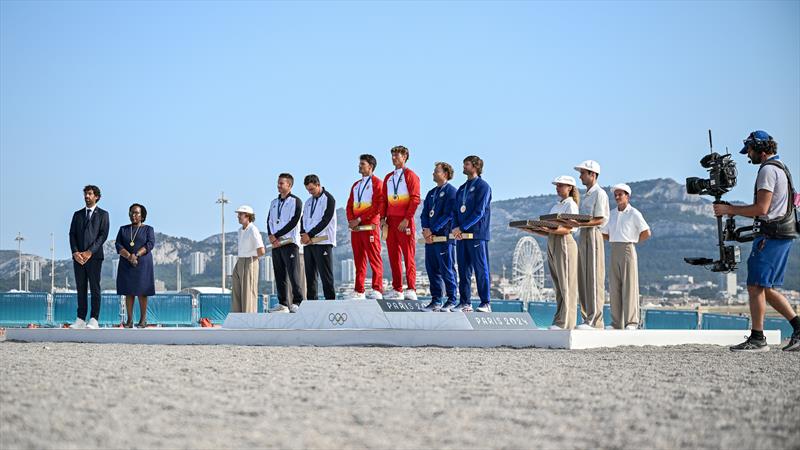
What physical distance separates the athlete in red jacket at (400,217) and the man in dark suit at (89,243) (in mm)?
4379

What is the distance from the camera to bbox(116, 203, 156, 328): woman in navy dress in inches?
603

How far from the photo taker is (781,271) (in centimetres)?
949

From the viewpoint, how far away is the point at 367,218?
13609 millimetres

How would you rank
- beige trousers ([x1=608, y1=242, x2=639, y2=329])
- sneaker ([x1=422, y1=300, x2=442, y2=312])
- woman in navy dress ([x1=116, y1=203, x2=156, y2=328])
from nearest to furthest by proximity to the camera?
sneaker ([x1=422, y1=300, x2=442, y2=312]) → beige trousers ([x1=608, y1=242, x2=639, y2=329]) → woman in navy dress ([x1=116, y1=203, x2=156, y2=328])

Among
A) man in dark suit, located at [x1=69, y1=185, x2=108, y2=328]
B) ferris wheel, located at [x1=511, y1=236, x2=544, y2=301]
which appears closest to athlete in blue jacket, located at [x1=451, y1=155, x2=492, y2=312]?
man in dark suit, located at [x1=69, y1=185, x2=108, y2=328]

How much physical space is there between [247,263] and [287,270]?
155cm

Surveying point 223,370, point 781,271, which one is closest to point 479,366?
point 223,370

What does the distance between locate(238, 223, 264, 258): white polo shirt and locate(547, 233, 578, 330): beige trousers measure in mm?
5212

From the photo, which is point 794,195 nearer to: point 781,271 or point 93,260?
point 781,271

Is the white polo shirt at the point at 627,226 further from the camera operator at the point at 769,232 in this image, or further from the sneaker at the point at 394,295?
the camera operator at the point at 769,232

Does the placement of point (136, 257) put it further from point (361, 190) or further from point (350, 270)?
point (350, 270)

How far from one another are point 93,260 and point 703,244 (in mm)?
188666

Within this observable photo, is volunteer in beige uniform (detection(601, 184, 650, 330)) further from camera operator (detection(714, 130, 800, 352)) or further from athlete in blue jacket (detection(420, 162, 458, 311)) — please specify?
camera operator (detection(714, 130, 800, 352))

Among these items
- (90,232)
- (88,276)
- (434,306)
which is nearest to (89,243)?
(90,232)
